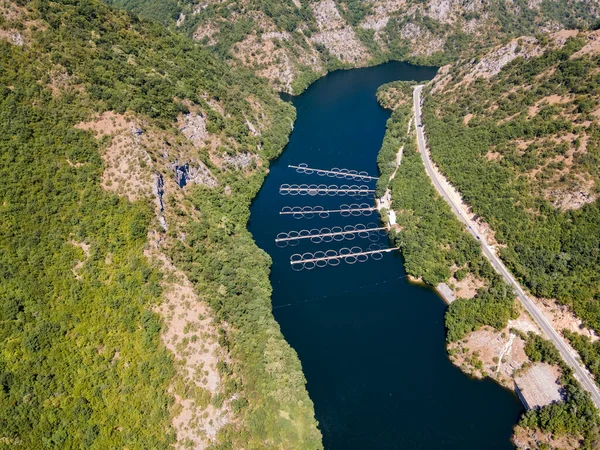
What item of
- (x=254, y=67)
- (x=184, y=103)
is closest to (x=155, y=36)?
(x=184, y=103)

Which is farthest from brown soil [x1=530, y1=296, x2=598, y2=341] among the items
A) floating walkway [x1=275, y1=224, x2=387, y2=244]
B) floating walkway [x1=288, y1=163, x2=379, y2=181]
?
floating walkway [x1=288, y1=163, x2=379, y2=181]

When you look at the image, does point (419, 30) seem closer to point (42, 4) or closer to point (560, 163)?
point (560, 163)

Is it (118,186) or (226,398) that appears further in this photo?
(118,186)

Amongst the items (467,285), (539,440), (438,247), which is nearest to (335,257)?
(438,247)

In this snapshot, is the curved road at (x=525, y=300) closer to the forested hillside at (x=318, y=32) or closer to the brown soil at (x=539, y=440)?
the brown soil at (x=539, y=440)

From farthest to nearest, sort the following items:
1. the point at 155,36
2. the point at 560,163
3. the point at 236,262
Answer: the point at 155,36, the point at 560,163, the point at 236,262

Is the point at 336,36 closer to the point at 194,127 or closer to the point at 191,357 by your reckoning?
the point at 194,127

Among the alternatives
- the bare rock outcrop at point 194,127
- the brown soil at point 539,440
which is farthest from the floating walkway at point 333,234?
the brown soil at point 539,440
